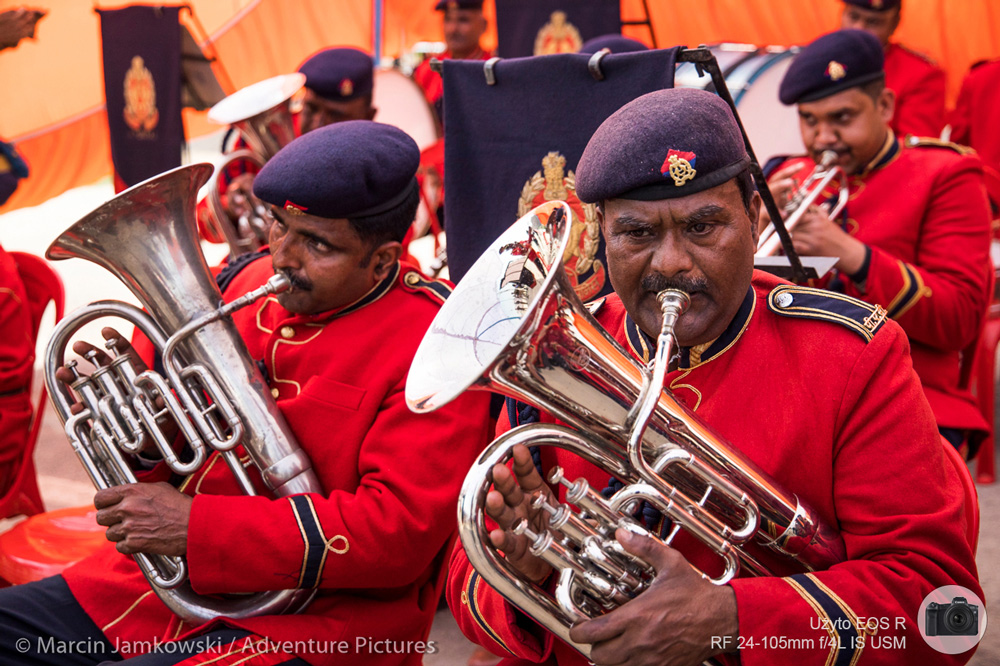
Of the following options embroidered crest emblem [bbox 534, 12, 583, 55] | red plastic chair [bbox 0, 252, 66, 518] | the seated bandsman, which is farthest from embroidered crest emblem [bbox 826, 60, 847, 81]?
red plastic chair [bbox 0, 252, 66, 518]

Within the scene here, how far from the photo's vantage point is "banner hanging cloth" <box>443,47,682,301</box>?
2498mm

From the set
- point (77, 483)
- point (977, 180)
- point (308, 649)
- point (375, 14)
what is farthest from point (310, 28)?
point (308, 649)

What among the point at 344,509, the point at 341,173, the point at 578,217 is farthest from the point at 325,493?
the point at 578,217

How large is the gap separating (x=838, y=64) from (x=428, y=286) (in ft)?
5.55

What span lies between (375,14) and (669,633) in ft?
26.3

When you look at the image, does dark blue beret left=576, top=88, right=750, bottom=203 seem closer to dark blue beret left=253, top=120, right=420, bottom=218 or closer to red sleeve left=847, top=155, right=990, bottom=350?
dark blue beret left=253, top=120, right=420, bottom=218

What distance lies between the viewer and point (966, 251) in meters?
3.07

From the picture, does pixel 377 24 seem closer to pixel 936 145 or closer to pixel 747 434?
pixel 936 145

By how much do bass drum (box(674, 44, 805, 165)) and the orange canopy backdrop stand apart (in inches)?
121

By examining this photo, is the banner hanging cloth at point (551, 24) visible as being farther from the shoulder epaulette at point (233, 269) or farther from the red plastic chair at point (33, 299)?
the red plastic chair at point (33, 299)

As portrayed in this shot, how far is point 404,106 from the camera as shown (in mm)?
4953

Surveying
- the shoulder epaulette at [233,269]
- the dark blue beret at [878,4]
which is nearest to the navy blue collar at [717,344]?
the shoulder epaulette at [233,269]

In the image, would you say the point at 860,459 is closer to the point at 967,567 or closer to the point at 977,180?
the point at 967,567

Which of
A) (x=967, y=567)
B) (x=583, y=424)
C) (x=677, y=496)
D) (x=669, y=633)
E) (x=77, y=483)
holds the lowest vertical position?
(x=77, y=483)
